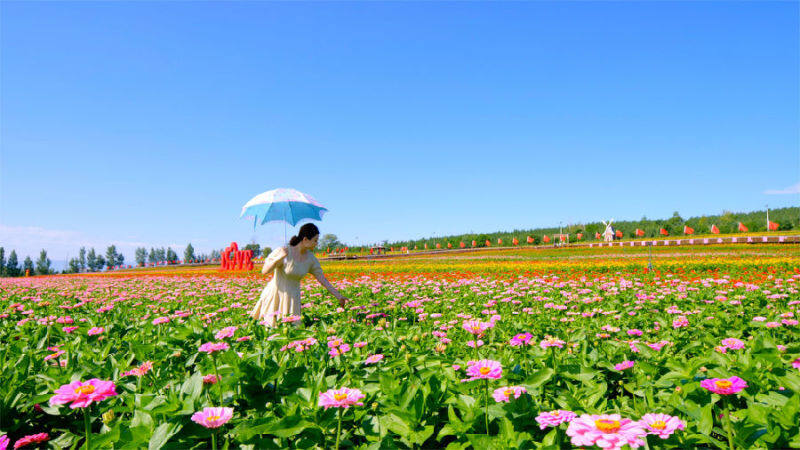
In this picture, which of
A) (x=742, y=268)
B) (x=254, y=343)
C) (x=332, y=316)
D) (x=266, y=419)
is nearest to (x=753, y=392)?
(x=266, y=419)

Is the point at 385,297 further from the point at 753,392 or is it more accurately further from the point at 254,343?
the point at 753,392

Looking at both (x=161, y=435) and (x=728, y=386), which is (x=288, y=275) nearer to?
(x=161, y=435)

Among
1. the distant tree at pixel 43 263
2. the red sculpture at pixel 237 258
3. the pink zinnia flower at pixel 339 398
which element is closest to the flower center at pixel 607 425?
the pink zinnia flower at pixel 339 398

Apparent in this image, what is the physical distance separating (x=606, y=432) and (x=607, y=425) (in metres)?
0.02

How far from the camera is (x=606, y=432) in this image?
3.57ft

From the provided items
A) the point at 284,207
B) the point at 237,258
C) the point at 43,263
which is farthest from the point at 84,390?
the point at 43,263

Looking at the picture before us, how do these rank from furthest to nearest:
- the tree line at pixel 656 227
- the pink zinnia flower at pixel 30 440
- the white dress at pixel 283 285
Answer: the tree line at pixel 656 227 → the white dress at pixel 283 285 → the pink zinnia flower at pixel 30 440

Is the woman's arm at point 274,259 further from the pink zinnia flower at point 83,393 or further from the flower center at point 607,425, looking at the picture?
the flower center at point 607,425

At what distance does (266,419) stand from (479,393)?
89 cm

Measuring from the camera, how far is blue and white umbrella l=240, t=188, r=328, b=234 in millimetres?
6621

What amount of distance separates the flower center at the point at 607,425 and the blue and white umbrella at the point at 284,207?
5.90 meters

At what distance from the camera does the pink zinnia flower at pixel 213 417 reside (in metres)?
1.25

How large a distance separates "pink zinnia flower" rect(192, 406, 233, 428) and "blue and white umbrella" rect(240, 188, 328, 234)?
539 cm

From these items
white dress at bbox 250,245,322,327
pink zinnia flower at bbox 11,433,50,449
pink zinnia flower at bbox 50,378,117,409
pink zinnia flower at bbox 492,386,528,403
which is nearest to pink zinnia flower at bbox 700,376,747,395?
pink zinnia flower at bbox 492,386,528,403
